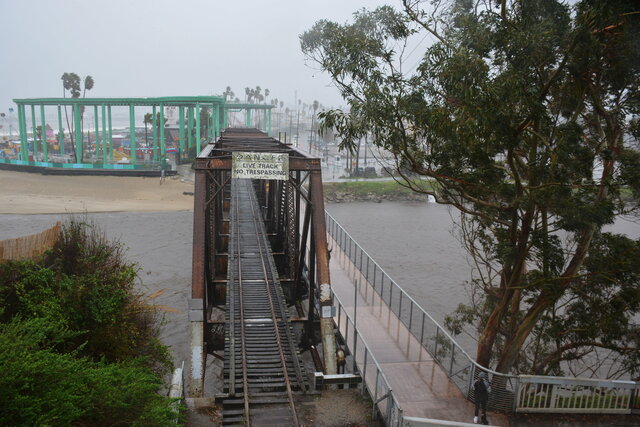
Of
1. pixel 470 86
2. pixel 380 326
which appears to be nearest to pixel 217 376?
pixel 380 326

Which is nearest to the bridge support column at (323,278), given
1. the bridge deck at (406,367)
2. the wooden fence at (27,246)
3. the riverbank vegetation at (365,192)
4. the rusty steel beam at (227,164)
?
the rusty steel beam at (227,164)

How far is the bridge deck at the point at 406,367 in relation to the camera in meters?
10.6

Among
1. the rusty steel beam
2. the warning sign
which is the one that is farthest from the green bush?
the warning sign

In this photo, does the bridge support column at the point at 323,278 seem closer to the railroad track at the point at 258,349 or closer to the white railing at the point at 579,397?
the railroad track at the point at 258,349

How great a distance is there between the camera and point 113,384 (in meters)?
7.96

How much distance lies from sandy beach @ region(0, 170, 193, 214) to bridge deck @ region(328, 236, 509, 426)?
1197 inches

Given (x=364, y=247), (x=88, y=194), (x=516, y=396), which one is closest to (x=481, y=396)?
(x=516, y=396)

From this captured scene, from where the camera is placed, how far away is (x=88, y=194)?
163 feet

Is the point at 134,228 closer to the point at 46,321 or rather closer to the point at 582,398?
the point at 46,321

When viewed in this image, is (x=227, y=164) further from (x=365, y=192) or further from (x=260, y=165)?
(x=365, y=192)

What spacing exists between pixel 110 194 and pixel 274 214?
32407mm

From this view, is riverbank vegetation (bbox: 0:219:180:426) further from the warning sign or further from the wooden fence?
the warning sign

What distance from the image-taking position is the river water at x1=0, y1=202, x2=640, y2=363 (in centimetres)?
2278

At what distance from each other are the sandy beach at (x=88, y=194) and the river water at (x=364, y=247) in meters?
3.05
